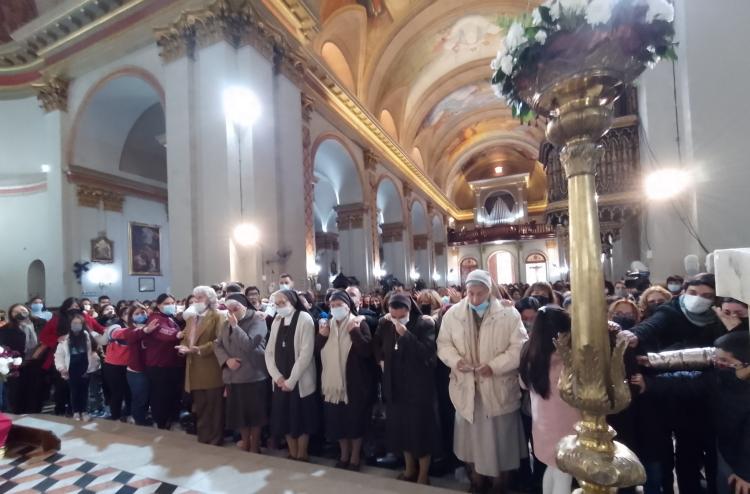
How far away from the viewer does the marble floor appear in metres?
2.92

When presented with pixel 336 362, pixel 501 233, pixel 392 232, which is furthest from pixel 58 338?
pixel 501 233

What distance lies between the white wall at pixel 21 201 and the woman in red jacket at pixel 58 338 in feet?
21.3

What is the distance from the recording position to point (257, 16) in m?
7.87

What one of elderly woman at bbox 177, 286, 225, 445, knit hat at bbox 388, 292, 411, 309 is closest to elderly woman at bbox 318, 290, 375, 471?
knit hat at bbox 388, 292, 411, 309

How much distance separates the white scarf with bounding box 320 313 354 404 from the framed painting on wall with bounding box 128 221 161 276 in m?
9.79

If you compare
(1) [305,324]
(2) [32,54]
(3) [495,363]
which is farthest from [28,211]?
(3) [495,363]

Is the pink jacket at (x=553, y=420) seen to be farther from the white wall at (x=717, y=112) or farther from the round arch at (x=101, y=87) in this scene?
the round arch at (x=101, y=87)

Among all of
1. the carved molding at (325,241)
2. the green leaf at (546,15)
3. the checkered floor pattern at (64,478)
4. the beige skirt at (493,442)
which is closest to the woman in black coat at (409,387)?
the beige skirt at (493,442)

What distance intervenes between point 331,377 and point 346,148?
10.5 metres

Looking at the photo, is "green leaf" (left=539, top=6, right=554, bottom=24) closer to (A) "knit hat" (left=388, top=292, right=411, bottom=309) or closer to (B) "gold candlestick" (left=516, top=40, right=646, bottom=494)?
(B) "gold candlestick" (left=516, top=40, right=646, bottom=494)

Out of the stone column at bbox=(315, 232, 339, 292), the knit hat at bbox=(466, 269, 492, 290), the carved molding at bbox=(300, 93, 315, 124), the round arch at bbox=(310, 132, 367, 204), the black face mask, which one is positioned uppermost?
the carved molding at bbox=(300, 93, 315, 124)

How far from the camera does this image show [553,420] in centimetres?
220

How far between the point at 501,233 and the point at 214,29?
23.2m

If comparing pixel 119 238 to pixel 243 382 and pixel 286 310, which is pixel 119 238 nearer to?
pixel 243 382
